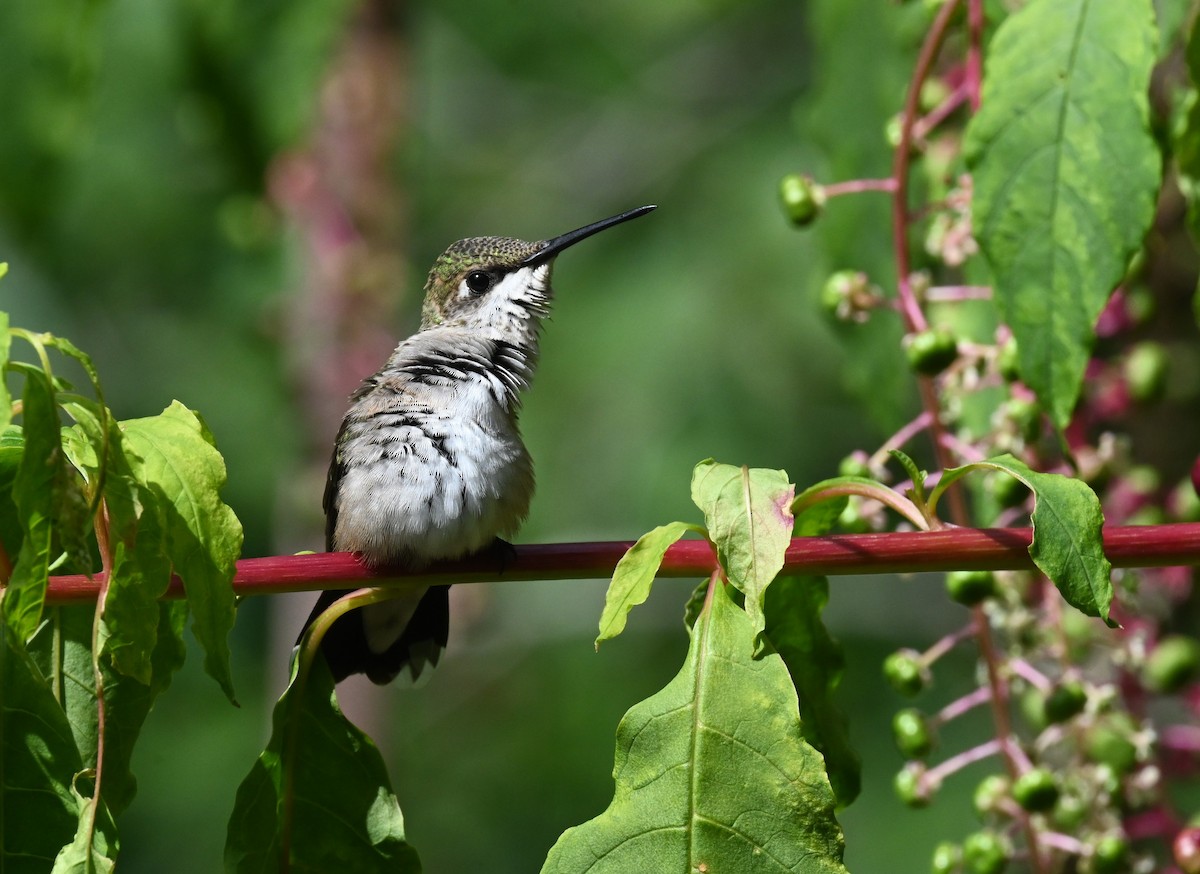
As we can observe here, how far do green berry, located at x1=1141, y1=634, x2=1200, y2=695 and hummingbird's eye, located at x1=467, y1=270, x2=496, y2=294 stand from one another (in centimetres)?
205

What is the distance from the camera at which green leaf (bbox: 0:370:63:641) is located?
1.60 m

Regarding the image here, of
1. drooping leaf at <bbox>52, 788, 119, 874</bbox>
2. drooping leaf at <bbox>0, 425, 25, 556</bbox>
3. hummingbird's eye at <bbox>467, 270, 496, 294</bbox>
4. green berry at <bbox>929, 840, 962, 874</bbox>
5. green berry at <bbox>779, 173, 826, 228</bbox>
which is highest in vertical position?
hummingbird's eye at <bbox>467, 270, 496, 294</bbox>

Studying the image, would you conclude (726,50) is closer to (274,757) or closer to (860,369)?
(860,369)

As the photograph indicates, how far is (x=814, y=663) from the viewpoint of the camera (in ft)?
7.24

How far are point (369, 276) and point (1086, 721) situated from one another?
4.59 m

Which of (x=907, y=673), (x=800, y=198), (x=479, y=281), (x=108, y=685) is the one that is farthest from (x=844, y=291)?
(x=479, y=281)

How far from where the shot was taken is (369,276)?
6.60 metres

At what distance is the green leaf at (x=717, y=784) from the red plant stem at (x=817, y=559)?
5.0 inches

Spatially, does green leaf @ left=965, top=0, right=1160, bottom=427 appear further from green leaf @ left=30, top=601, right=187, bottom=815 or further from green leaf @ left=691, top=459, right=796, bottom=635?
green leaf @ left=30, top=601, right=187, bottom=815

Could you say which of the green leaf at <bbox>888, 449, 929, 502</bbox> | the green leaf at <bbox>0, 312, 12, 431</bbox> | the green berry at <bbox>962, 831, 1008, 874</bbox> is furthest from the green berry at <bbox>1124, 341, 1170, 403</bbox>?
the green leaf at <bbox>0, 312, 12, 431</bbox>

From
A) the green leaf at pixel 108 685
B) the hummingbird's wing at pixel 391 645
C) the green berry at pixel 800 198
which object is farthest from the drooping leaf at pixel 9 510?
the green berry at pixel 800 198

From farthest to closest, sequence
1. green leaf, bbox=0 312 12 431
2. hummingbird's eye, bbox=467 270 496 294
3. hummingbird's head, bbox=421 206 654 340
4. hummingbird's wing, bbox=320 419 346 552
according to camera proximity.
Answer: hummingbird's eye, bbox=467 270 496 294 → hummingbird's head, bbox=421 206 654 340 → hummingbird's wing, bbox=320 419 346 552 → green leaf, bbox=0 312 12 431

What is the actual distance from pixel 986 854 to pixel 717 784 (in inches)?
34.0

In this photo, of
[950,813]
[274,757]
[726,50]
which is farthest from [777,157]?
[274,757]
